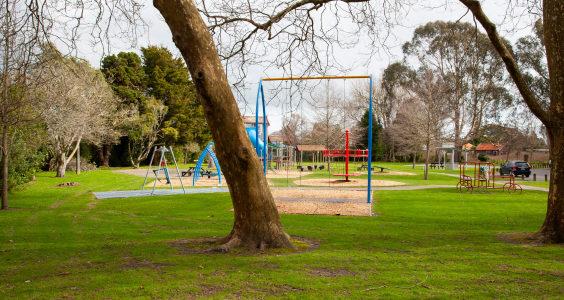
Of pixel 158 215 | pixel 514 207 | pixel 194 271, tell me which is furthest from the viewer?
pixel 514 207

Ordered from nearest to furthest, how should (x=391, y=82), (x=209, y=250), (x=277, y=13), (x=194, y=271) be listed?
(x=194, y=271), (x=209, y=250), (x=277, y=13), (x=391, y=82)

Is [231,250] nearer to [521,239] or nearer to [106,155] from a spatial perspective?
[521,239]


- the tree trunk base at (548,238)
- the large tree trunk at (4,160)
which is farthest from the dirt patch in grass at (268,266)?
the large tree trunk at (4,160)

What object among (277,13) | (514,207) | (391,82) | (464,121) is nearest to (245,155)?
(277,13)

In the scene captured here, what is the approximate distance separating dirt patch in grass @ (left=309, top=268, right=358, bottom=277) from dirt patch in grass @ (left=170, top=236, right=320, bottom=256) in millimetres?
869

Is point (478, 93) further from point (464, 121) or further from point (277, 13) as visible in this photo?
point (277, 13)

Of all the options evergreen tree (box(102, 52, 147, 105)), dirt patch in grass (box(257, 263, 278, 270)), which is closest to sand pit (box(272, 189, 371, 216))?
dirt patch in grass (box(257, 263, 278, 270))

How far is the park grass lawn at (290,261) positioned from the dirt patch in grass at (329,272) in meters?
0.01

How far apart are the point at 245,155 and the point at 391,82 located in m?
50.6

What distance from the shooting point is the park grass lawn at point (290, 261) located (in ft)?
12.4

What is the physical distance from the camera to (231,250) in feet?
17.5

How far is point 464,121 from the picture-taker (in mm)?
40969

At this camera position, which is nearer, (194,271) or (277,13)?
(194,271)

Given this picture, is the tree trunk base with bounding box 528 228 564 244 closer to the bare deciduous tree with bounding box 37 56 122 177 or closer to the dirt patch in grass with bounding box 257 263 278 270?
the dirt patch in grass with bounding box 257 263 278 270
